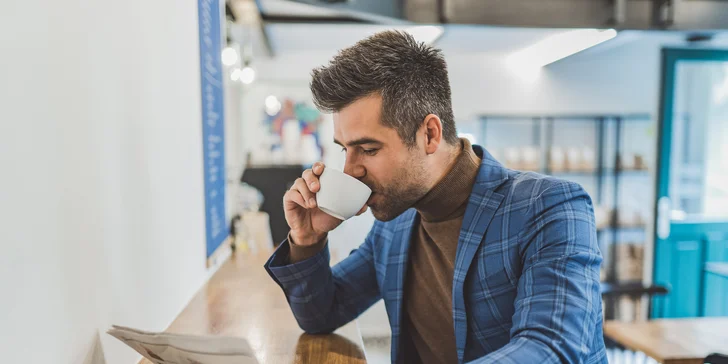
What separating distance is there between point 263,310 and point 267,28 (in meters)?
3.12

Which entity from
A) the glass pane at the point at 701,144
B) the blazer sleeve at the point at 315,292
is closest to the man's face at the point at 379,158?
the blazer sleeve at the point at 315,292

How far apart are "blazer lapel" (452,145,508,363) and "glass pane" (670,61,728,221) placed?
383 cm

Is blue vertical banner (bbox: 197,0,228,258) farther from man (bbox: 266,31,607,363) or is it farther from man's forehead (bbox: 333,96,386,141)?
man's forehead (bbox: 333,96,386,141)

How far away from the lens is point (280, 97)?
5258 mm

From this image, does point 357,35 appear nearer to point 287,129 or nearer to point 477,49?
point 287,129

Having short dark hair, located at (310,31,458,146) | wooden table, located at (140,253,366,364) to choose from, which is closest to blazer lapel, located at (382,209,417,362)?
wooden table, located at (140,253,366,364)

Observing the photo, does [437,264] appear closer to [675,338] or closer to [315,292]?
[315,292]

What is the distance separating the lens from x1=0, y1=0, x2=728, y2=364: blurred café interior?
27.6 inches

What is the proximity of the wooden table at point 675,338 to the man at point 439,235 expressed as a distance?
1.49 m

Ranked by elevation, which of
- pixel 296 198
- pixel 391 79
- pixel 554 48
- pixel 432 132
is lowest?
pixel 296 198

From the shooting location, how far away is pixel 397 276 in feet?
4.27

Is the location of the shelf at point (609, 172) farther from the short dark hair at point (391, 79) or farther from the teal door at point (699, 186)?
the short dark hair at point (391, 79)

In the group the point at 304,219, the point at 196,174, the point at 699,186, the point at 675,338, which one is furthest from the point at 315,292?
the point at 699,186

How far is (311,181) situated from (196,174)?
75 centimetres
